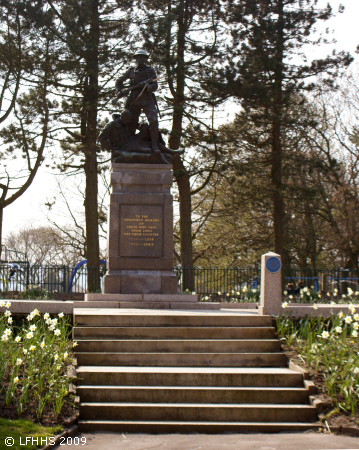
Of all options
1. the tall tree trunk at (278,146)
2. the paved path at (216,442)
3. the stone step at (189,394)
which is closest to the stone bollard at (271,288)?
the stone step at (189,394)

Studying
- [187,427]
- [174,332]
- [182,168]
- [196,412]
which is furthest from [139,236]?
[182,168]

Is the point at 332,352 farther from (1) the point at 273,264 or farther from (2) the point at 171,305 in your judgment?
(2) the point at 171,305

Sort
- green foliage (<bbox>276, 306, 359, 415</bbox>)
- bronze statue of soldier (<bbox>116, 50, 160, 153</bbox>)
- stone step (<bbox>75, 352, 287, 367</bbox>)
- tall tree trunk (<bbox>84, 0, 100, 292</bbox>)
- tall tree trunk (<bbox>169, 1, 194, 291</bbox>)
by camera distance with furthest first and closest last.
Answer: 1. tall tree trunk (<bbox>169, 1, 194, 291</bbox>)
2. tall tree trunk (<bbox>84, 0, 100, 292</bbox>)
3. bronze statue of soldier (<bbox>116, 50, 160, 153</bbox>)
4. stone step (<bbox>75, 352, 287, 367</bbox>)
5. green foliage (<bbox>276, 306, 359, 415</bbox>)

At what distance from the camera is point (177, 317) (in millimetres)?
8344

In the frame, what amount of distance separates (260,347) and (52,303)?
3.47 metres

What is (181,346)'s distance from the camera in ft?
25.3

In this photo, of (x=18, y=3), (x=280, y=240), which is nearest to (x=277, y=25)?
(x=280, y=240)

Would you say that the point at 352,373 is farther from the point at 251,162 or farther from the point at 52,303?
the point at 251,162

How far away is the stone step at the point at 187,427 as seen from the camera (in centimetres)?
586

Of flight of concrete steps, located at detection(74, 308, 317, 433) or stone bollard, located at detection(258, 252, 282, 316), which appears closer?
flight of concrete steps, located at detection(74, 308, 317, 433)

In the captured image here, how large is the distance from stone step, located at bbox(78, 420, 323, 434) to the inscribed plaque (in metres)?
7.07

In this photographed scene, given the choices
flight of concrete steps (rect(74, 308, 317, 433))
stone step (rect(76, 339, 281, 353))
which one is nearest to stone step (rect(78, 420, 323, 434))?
flight of concrete steps (rect(74, 308, 317, 433))

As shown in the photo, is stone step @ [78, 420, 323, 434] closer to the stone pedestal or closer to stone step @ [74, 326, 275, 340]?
stone step @ [74, 326, 275, 340]

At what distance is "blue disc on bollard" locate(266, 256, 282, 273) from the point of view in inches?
342
